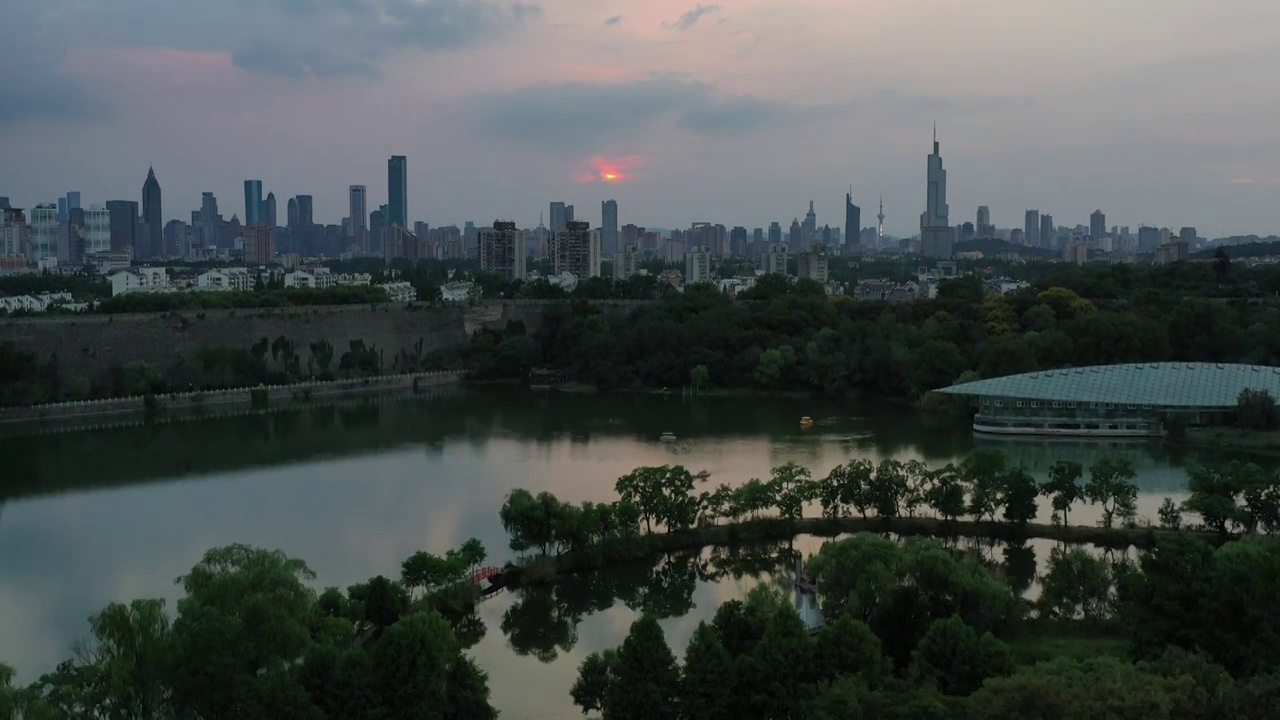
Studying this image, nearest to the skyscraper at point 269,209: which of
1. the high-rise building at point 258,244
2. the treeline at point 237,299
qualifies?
the high-rise building at point 258,244

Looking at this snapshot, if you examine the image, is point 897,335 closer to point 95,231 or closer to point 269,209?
point 95,231

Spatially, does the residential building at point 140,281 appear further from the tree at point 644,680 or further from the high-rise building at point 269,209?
the high-rise building at point 269,209

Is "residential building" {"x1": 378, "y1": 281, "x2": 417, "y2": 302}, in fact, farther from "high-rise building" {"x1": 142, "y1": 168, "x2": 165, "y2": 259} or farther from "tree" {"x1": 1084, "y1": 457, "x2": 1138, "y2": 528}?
"high-rise building" {"x1": 142, "y1": 168, "x2": 165, "y2": 259}

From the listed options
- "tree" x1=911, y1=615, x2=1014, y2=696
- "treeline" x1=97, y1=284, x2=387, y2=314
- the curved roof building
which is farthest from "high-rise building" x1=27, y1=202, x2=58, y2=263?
"tree" x1=911, y1=615, x2=1014, y2=696

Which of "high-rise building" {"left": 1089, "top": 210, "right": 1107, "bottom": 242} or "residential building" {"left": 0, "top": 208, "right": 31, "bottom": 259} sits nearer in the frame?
"residential building" {"left": 0, "top": 208, "right": 31, "bottom": 259}

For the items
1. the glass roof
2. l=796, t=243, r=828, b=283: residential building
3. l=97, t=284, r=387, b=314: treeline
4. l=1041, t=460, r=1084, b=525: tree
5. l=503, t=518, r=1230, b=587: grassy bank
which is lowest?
l=503, t=518, r=1230, b=587: grassy bank

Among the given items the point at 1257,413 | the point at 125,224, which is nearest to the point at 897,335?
the point at 1257,413
